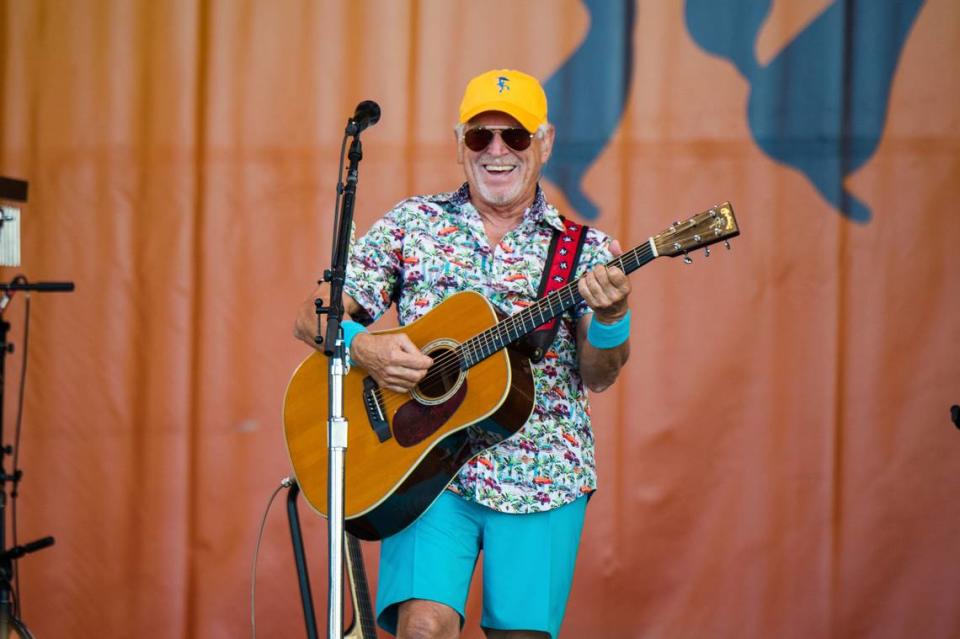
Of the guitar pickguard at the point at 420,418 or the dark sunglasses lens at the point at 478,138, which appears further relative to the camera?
the dark sunglasses lens at the point at 478,138

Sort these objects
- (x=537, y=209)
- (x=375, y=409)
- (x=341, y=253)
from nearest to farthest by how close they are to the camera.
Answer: (x=341, y=253) < (x=375, y=409) < (x=537, y=209)

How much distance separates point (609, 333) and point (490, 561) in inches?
25.4

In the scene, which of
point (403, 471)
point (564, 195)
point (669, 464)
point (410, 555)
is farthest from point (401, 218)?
point (669, 464)

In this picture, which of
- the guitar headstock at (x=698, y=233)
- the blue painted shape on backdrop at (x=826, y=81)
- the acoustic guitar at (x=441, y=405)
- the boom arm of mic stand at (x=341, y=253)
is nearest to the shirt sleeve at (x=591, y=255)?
the acoustic guitar at (x=441, y=405)

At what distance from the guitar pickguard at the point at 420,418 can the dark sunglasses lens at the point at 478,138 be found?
63 centimetres

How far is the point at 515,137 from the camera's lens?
9.14ft

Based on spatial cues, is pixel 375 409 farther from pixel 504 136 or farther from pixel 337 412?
pixel 504 136

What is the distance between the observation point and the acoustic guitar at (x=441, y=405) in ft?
8.41

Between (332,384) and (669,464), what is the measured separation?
222cm

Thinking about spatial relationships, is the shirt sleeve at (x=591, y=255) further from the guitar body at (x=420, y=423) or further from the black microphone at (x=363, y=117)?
the black microphone at (x=363, y=117)

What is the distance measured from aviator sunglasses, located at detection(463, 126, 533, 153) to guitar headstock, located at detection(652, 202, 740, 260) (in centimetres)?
50

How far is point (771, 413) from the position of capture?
4059 millimetres

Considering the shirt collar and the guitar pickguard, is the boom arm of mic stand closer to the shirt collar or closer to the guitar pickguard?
the guitar pickguard

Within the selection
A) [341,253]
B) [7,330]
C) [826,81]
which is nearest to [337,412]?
[341,253]
